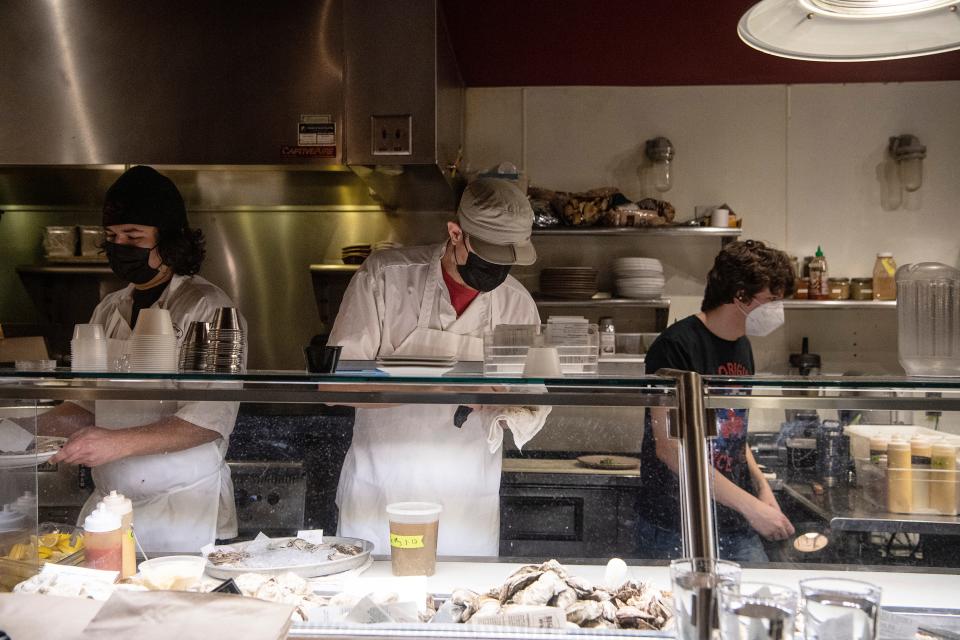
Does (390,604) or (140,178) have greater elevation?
(140,178)

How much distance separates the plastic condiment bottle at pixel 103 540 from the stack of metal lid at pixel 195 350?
342 mm

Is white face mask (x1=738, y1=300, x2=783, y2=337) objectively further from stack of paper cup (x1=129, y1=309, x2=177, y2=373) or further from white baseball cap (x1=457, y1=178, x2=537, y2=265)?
stack of paper cup (x1=129, y1=309, x2=177, y2=373)

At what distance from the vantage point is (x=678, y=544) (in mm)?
1718

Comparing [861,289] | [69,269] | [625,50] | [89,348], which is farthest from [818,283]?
[69,269]

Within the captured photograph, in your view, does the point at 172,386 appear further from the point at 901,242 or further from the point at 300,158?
the point at 901,242

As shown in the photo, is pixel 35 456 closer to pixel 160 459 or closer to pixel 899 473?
pixel 160 459

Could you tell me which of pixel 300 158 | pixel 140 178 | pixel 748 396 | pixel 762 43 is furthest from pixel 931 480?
pixel 300 158

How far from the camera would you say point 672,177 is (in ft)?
16.8

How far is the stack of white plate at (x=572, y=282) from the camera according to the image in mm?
4762

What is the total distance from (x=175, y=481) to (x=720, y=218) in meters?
3.62

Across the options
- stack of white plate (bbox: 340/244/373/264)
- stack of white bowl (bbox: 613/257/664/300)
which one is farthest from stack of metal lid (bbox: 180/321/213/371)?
stack of white bowl (bbox: 613/257/664/300)

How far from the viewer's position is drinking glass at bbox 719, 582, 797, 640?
3.58ft

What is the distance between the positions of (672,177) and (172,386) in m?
4.08

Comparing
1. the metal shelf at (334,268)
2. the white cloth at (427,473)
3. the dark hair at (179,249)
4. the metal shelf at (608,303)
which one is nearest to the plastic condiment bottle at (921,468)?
the white cloth at (427,473)
